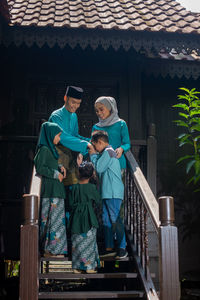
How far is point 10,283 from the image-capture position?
6164 millimetres

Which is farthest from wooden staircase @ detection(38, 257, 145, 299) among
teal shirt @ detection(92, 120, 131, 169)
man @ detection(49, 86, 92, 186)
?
teal shirt @ detection(92, 120, 131, 169)

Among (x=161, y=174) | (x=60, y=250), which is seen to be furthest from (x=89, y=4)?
(x=60, y=250)

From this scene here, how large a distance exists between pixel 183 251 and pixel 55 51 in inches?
180

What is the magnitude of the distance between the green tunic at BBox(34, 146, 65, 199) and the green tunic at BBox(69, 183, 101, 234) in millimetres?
175

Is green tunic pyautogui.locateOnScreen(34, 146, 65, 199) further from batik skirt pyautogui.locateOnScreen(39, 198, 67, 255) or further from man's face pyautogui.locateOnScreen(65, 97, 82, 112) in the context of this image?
man's face pyautogui.locateOnScreen(65, 97, 82, 112)

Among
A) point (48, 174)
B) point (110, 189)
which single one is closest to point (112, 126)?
point (110, 189)

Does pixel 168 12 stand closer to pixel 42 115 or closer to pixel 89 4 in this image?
pixel 89 4

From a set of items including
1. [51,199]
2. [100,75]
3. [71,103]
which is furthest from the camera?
[100,75]

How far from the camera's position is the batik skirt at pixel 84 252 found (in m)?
4.28

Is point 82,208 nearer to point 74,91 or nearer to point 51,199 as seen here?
point 51,199

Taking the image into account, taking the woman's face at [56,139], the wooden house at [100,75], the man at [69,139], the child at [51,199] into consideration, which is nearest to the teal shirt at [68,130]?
the man at [69,139]

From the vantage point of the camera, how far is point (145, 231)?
14.2ft

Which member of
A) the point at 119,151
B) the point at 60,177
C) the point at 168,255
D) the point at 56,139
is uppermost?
the point at 56,139

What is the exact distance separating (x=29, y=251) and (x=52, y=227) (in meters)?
1.01
